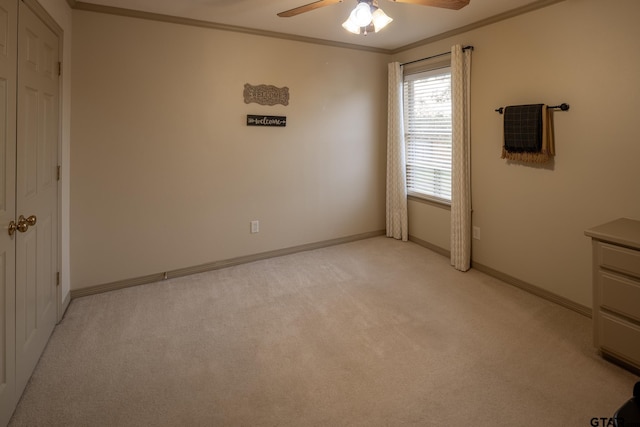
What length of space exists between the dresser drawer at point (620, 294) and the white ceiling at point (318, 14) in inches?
88.4

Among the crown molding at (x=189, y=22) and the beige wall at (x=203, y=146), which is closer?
the crown molding at (x=189, y=22)

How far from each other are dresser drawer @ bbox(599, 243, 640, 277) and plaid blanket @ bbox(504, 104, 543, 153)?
3.78 ft

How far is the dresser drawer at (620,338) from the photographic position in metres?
2.13

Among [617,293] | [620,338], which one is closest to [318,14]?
[617,293]

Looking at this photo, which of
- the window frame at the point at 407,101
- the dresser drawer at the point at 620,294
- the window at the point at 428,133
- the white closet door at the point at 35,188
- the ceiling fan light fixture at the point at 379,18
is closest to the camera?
the white closet door at the point at 35,188

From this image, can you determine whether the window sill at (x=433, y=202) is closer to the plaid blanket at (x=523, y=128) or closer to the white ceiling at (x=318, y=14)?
the plaid blanket at (x=523, y=128)

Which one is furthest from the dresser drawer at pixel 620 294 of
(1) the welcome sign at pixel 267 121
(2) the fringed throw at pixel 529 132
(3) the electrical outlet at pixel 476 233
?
(1) the welcome sign at pixel 267 121

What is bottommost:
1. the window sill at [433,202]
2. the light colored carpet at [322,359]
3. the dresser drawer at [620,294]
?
the light colored carpet at [322,359]

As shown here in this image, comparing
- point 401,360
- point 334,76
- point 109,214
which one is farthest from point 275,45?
point 401,360

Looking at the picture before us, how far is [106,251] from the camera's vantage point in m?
3.38

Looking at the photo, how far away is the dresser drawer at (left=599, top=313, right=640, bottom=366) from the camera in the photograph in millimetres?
2133

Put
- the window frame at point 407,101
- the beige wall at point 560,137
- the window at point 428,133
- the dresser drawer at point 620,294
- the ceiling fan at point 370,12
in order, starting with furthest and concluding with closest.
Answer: the window at point 428,133 < the window frame at point 407,101 < the beige wall at point 560,137 < the ceiling fan at point 370,12 < the dresser drawer at point 620,294

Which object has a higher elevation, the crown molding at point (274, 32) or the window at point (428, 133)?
the crown molding at point (274, 32)

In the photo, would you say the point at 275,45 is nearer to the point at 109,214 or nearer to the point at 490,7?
the point at 490,7
